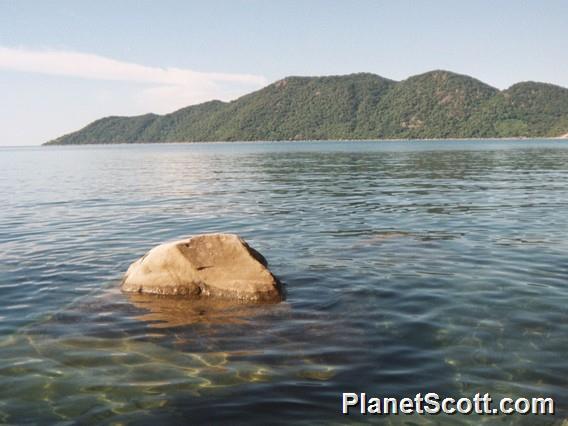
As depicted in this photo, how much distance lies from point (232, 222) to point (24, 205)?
14.6 metres

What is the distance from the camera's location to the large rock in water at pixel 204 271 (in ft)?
33.2

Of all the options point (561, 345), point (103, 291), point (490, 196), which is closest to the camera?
point (561, 345)

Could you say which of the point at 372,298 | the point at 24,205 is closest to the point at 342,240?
the point at 372,298

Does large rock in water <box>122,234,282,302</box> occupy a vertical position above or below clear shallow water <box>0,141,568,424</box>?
above

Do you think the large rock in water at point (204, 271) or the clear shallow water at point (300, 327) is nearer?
the clear shallow water at point (300, 327)

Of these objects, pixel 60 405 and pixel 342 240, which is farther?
pixel 342 240

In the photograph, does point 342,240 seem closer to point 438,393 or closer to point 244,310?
point 244,310

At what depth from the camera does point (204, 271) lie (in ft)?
34.3

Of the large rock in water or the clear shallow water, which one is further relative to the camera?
the large rock in water

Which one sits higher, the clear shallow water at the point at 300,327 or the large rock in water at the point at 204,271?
the large rock in water at the point at 204,271

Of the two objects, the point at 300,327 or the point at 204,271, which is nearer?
the point at 300,327

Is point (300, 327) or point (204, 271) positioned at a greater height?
point (204, 271)

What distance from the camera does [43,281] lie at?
11672 mm

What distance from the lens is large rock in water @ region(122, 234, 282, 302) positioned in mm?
10125
